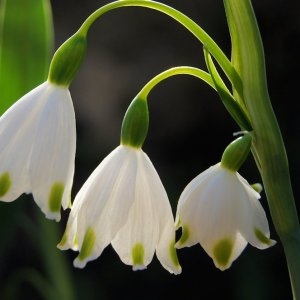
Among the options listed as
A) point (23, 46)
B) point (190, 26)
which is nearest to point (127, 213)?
point (190, 26)

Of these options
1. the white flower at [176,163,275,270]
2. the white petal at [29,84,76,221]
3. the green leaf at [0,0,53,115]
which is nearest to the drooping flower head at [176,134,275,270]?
the white flower at [176,163,275,270]

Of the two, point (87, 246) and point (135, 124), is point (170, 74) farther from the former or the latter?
point (87, 246)

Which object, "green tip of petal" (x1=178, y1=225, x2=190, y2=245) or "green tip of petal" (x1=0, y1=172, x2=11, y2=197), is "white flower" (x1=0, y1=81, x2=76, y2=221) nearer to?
"green tip of petal" (x1=0, y1=172, x2=11, y2=197)

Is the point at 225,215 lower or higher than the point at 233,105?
lower

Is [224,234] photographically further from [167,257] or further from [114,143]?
[114,143]

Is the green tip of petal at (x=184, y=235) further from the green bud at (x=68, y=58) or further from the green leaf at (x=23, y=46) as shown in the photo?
the green leaf at (x=23, y=46)

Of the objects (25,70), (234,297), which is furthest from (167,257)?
(234,297)

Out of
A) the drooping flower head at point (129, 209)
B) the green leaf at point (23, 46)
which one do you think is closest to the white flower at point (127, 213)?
the drooping flower head at point (129, 209)
